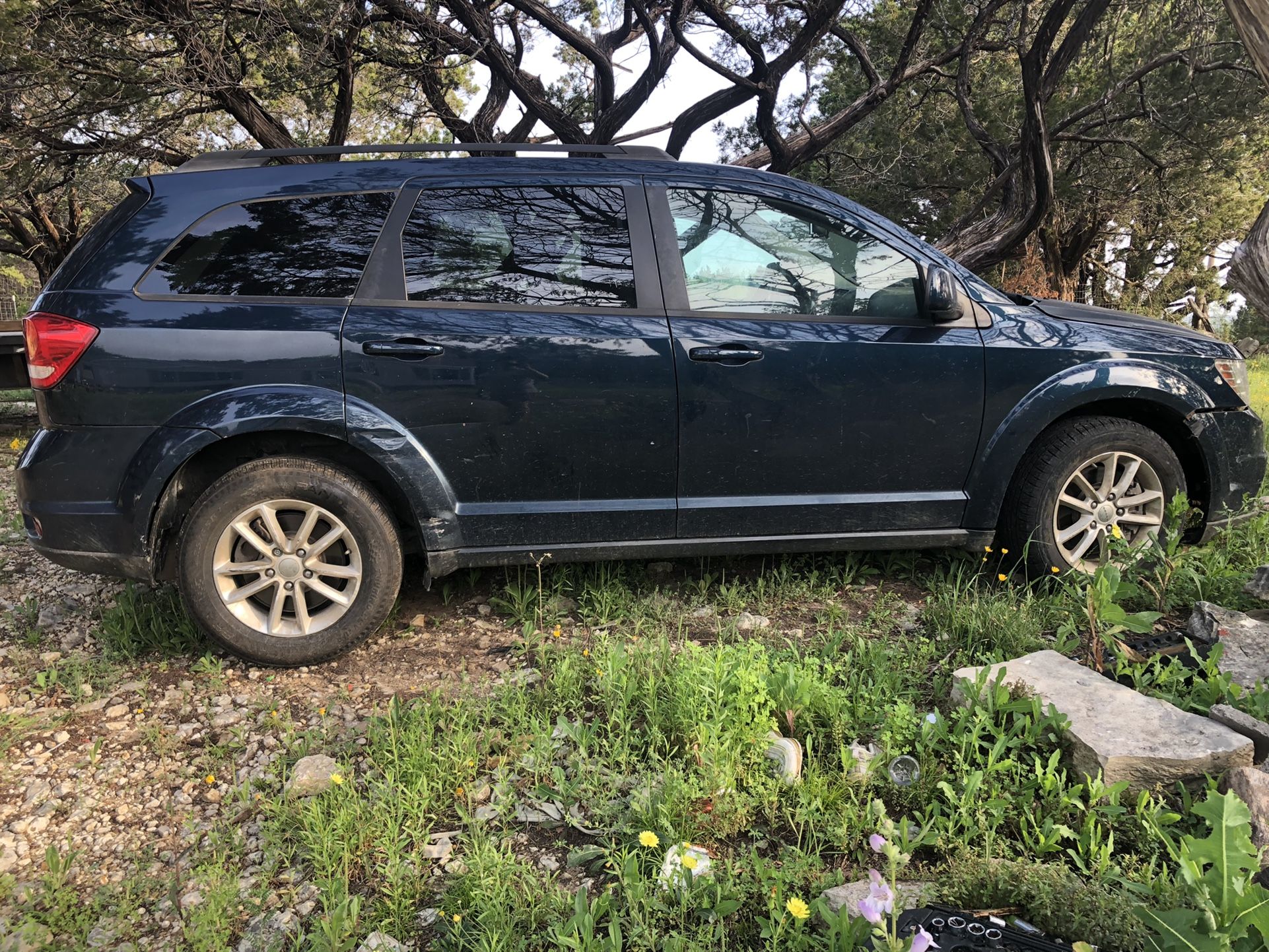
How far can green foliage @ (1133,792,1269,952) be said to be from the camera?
145 centimetres

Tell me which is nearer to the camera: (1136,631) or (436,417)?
(1136,631)

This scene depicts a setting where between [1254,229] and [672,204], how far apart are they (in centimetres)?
319

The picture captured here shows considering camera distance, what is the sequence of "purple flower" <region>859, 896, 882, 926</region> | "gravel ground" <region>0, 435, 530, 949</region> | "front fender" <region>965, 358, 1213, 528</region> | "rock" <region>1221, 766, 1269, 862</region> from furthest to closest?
1. "front fender" <region>965, 358, 1213, 528</region>
2. "gravel ground" <region>0, 435, 530, 949</region>
3. "rock" <region>1221, 766, 1269, 862</region>
4. "purple flower" <region>859, 896, 882, 926</region>

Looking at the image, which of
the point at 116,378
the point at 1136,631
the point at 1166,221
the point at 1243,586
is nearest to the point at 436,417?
the point at 116,378

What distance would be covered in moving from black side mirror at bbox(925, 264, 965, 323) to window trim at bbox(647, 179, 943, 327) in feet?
0.10

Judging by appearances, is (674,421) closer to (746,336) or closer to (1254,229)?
(746,336)

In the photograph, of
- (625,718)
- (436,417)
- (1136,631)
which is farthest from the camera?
(436,417)

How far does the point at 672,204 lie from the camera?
3314 millimetres

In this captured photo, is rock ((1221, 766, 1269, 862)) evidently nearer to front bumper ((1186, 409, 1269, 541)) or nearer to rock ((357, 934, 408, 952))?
front bumper ((1186, 409, 1269, 541))

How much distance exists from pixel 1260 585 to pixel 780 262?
2.37 m

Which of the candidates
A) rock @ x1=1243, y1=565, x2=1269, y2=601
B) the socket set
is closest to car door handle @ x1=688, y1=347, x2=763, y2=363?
the socket set

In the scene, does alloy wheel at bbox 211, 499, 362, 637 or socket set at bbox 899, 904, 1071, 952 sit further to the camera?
alloy wheel at bbox 211, 499, 362, 637

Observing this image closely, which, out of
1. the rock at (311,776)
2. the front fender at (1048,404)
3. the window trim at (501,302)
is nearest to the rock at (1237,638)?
the front fender at (1048,404)

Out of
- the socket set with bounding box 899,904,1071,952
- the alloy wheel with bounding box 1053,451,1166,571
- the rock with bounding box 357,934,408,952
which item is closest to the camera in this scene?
the socket set with bounding box 899,904,1071,952
